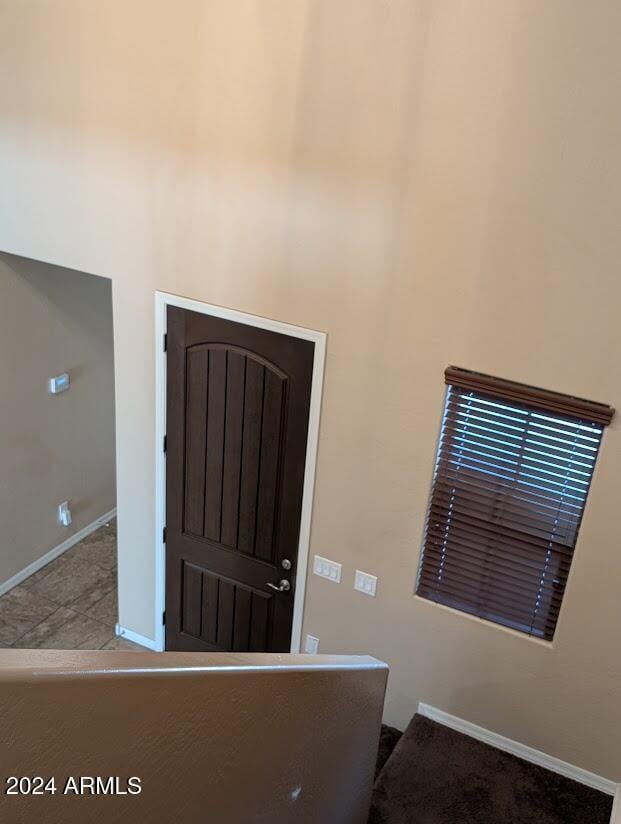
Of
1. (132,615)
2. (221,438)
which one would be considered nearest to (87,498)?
(132,615)

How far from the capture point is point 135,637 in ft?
17.7

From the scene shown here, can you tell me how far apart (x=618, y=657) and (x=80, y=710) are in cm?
309

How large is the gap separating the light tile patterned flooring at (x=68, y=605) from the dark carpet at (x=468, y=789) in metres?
2.17

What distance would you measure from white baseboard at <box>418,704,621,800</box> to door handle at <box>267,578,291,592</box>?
0.97 meters

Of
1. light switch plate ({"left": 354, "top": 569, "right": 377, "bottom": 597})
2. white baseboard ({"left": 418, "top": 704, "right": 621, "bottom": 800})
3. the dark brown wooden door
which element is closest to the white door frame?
the dark brown wooden door

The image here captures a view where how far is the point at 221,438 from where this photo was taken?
4.53 m

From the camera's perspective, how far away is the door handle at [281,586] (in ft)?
15.1

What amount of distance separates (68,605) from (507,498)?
341 centimetres

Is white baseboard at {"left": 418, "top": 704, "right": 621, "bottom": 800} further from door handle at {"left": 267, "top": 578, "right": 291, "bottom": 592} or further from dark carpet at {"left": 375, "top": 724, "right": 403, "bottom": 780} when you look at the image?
door handle at {"left": 267, "top": 578, "right": 291, "bottom": 592}

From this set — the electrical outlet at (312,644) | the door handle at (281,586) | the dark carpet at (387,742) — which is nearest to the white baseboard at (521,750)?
the dark carpet at (387,742)

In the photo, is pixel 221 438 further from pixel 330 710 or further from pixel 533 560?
pixel 330 710

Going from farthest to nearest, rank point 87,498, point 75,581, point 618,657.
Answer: point 87,498 < point 75,581 < point 618,657

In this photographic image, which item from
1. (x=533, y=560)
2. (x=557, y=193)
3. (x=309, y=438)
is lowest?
(x=533, y=560)

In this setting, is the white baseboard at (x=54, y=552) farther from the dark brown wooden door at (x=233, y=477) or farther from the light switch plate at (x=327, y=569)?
the light switch plate at (x=327, y=569)
